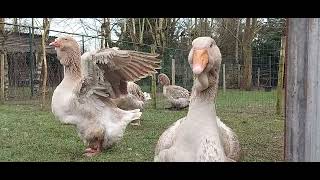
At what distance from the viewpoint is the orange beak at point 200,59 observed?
1.68 meters

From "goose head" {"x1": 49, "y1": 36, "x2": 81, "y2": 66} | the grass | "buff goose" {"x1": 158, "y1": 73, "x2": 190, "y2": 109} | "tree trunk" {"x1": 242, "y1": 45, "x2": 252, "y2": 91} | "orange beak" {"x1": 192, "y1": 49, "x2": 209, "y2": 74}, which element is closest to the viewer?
"orange beak" {"x1": 192, "y1": 49, "x2": 209, "y2": 74}

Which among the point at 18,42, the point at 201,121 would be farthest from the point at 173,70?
the point at 201,121

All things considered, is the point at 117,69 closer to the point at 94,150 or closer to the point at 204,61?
the point at 94,150

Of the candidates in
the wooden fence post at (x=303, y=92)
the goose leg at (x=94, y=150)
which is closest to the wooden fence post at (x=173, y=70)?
the goose leg at (x=94, y=150)

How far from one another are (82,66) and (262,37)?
11.9 meters

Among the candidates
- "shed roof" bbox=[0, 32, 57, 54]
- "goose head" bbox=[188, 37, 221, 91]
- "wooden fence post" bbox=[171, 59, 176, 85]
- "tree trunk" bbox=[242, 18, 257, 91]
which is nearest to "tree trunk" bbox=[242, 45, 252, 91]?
"tree trunk" bbox=[242, 18, 257, 91]

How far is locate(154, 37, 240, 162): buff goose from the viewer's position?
178 cm

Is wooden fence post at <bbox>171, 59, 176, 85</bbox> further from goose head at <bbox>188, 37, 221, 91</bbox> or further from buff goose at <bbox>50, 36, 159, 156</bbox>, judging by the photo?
goose head at <bbox>188, 37, 221, 91</bbox>

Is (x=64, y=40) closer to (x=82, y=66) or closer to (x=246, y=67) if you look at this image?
(x=82, y=66)

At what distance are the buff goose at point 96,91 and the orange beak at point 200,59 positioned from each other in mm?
1899

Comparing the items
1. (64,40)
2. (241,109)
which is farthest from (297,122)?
(241,109)

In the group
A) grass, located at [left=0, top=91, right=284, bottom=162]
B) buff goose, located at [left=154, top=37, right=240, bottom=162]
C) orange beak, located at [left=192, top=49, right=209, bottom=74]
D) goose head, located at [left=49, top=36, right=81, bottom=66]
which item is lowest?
grass, located at [left=0, top=91, right=284, bottom=162]

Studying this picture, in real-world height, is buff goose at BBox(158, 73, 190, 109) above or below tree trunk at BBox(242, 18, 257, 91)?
below

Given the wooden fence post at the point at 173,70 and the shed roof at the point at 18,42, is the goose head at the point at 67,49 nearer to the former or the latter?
the shed roof at the point at 18,42
